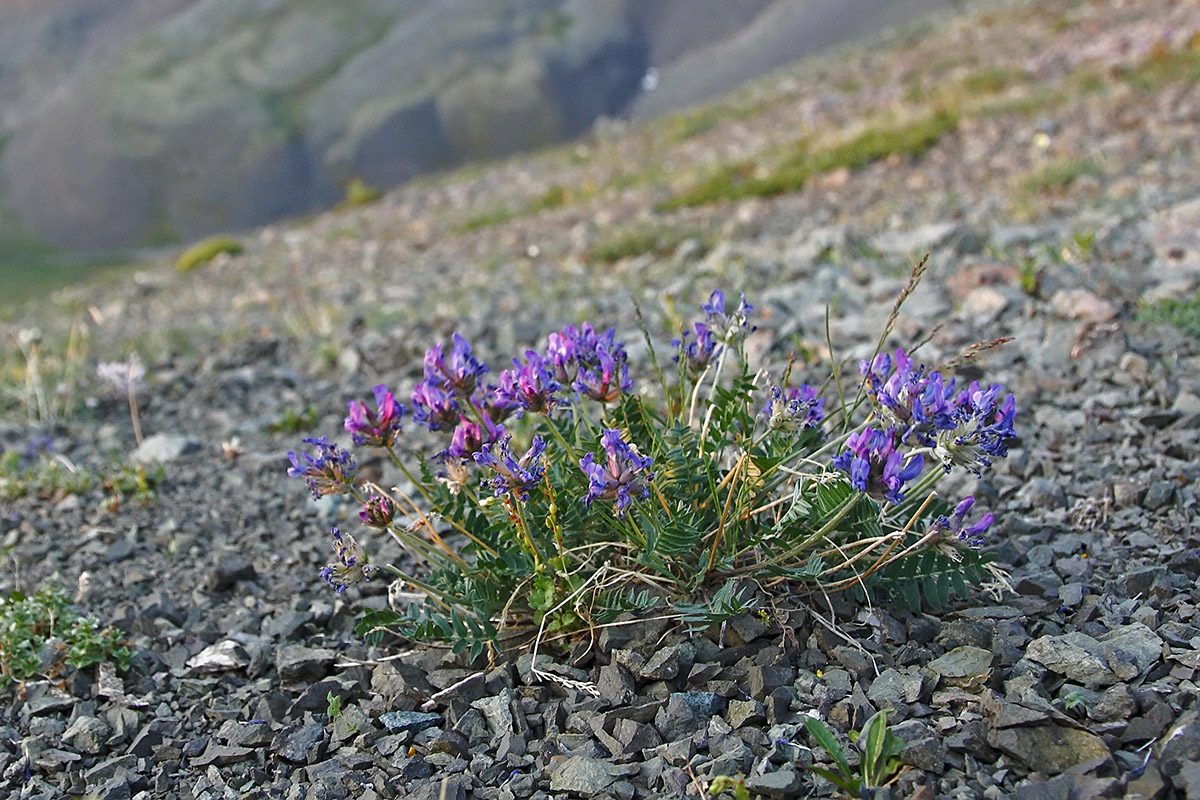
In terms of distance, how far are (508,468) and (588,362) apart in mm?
471

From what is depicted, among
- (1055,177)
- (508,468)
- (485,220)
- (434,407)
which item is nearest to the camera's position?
(508,468)

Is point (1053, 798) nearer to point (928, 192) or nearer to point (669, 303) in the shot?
point (669, 303)

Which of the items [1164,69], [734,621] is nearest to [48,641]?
[734,621]

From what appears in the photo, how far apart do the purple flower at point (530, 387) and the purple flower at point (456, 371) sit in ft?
0.41

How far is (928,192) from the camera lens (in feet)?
31.8

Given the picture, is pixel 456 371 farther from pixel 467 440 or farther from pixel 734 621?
pixel 734 621

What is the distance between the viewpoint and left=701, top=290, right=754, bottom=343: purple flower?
2965 mm

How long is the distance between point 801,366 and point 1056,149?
631 cm

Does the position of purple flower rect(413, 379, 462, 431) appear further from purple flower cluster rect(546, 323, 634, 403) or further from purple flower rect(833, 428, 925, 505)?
purple flower rect(833, 428, 925, 505)

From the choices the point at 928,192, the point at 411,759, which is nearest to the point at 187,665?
the point at 411,759

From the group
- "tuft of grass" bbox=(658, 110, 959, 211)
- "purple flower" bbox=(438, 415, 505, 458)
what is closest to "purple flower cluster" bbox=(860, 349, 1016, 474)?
"purple flower" bbox=(438, 415, 505, 458)

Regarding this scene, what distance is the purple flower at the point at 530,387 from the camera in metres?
2.70

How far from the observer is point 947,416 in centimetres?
252

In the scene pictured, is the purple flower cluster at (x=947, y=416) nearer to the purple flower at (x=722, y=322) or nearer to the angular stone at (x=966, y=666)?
the purple flower at (x=722, y=322)
